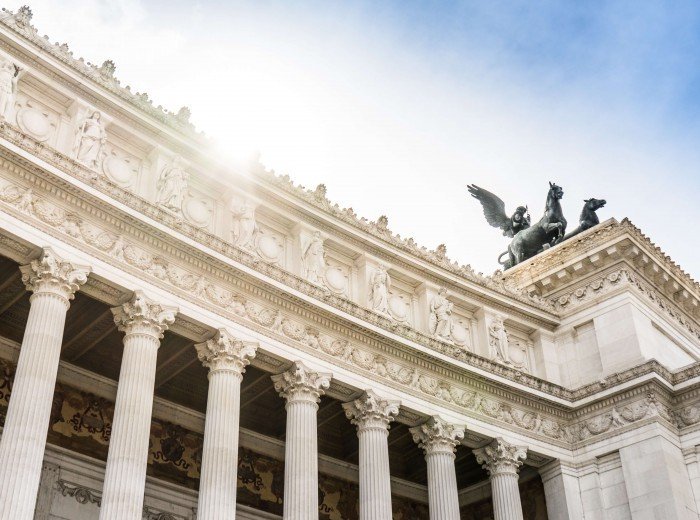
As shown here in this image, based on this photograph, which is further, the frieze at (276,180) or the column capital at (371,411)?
the column capital at (371,411)

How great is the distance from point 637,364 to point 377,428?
8.03 m

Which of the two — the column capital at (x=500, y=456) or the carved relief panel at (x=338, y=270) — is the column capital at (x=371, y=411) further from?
the column capital at (x=500, y=456)

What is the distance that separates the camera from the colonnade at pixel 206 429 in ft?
52.7

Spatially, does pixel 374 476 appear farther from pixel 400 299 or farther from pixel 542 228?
pixel 542 228

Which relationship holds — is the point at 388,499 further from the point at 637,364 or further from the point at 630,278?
the point at 630,278

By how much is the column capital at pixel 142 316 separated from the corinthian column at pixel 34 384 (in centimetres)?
115

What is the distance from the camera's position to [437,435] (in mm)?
22906

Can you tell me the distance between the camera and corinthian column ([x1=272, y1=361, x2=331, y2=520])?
63.9 feet

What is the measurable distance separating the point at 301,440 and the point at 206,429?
232cm

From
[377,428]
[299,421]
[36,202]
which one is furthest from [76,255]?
[377,428]

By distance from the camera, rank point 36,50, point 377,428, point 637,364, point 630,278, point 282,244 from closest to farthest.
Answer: point 36,50 → point 377,428 → point 282,244 → point 637,364 → point 630,278

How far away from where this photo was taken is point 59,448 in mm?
20906

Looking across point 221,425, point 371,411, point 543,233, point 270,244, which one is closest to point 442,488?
point 371,411

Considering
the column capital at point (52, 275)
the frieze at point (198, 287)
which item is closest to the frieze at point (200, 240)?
the frieze at point (198, 287)
